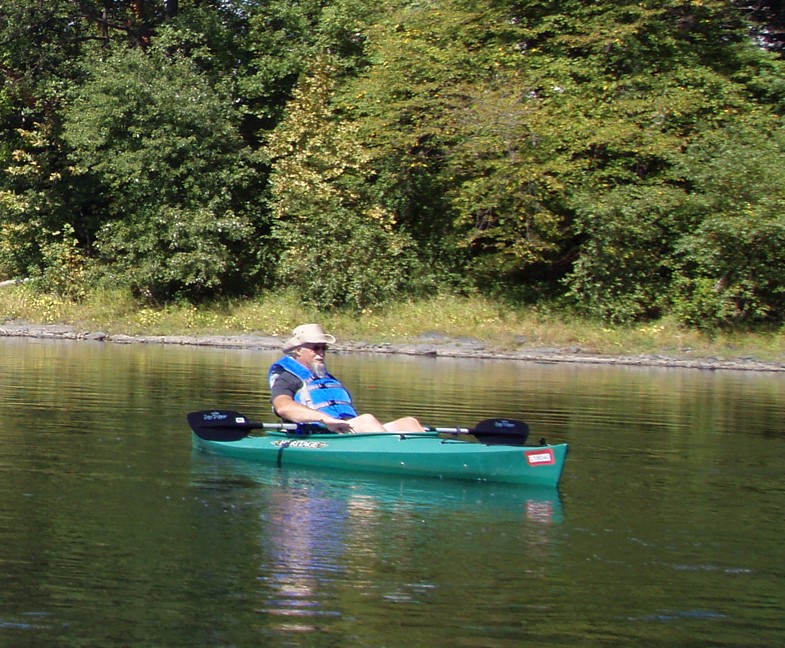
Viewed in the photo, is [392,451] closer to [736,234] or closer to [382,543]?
[382,543]

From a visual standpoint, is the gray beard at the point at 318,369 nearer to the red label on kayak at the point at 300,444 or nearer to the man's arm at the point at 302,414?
the man's arm at the point at 302,414

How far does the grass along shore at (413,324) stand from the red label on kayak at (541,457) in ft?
56.9

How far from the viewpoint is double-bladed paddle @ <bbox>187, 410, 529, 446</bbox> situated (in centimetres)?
1126

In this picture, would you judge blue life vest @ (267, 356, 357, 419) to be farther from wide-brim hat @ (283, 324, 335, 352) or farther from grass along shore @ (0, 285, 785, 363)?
grass along shore @ (0, 285, 785, 363)

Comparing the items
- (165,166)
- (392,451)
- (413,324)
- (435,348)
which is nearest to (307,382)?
(392,451)

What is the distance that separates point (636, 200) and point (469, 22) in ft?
22.1

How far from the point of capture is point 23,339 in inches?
1159

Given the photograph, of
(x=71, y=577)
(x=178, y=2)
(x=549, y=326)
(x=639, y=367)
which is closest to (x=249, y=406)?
(x=71, y=577)

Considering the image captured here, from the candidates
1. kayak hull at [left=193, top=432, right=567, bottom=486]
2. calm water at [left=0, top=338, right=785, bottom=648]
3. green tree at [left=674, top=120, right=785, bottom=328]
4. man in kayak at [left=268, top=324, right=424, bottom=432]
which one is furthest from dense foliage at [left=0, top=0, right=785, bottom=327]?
kayak hull at [left=193, top=432, right=567, bottom=486]

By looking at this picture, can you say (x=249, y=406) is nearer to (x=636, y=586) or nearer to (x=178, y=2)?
(x=636, y=586)

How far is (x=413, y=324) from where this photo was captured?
30000 mm

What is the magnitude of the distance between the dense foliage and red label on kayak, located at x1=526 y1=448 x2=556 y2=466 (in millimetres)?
18429

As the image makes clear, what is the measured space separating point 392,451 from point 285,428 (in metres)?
→ 1.46

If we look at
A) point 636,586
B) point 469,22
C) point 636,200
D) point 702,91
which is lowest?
point 636,586
